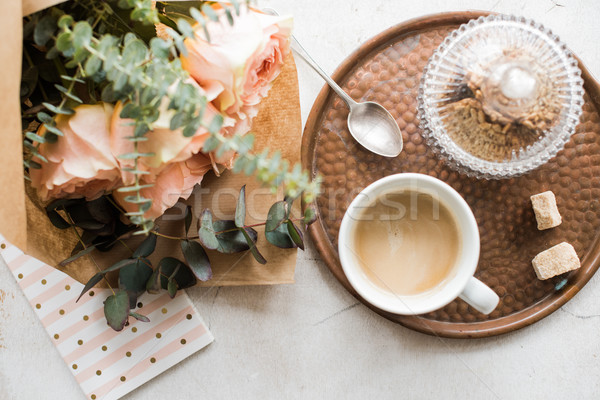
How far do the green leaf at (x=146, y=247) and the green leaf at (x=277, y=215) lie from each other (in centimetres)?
14

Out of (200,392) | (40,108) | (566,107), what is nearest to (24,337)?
(200,392)

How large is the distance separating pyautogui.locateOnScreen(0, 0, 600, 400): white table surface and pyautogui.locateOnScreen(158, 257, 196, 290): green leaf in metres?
0.05

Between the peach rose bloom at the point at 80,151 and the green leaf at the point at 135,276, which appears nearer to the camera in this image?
the peach rose bloom at the point at 80,151

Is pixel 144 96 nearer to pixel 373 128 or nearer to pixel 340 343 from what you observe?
pixel 373 128

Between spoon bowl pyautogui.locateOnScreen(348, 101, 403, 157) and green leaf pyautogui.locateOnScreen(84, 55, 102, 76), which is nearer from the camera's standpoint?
green leaf pyautogui.locateOnScreen(84, 55, 102, 76)

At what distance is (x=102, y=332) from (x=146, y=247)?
165 millimetres

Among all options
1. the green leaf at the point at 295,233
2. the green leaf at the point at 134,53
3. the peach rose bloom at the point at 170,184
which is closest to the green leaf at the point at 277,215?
the green leaf at the point at 295,233

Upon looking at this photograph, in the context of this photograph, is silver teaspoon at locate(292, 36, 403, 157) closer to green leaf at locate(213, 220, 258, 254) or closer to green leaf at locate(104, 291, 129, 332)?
green leaf at locate(213, 220, 258, 254)

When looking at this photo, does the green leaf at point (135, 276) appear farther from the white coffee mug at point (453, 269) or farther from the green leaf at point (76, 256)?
the white coffee mug at point (453, 269)

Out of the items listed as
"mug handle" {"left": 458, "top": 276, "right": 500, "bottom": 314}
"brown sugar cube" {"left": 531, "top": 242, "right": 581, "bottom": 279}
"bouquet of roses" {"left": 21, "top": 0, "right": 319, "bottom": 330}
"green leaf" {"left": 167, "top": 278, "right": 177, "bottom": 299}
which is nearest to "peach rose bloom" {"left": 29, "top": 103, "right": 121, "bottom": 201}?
"bouquet of roses" {"left": 21, "top": 0, "right": 319, "bottom": 330}

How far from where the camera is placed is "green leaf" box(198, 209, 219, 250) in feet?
1.82

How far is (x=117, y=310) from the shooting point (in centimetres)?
59

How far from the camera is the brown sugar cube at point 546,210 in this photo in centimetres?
59

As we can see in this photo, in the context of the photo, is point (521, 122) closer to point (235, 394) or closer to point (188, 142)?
point (188, 142)
